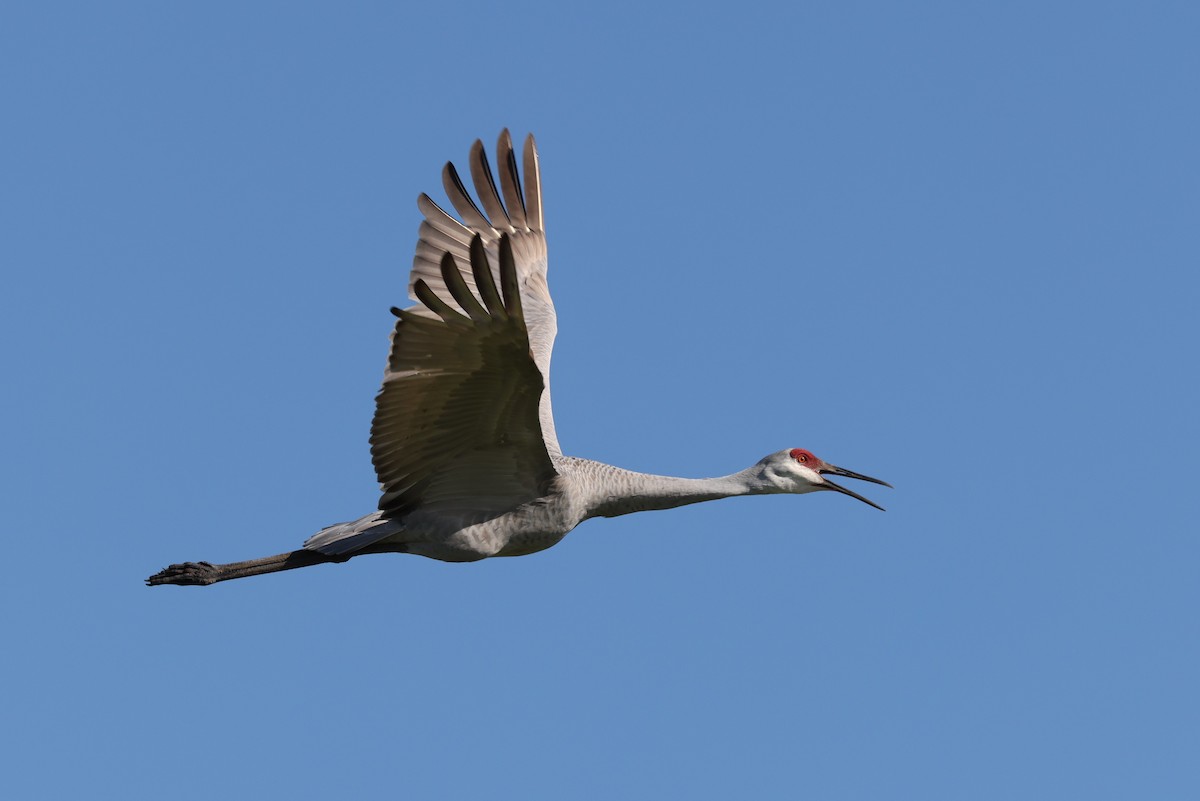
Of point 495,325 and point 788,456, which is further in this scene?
point 788,456

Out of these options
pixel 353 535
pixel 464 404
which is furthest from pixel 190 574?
pixel 464 404

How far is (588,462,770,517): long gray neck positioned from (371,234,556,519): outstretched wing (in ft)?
1.83

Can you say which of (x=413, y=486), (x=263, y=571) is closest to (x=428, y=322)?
(x=413, y=486)

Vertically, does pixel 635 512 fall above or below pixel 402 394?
below

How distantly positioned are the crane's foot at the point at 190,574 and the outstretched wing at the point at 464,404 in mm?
1453

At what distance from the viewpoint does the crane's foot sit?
10.1m

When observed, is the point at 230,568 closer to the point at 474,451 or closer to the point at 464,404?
the point at 474,451

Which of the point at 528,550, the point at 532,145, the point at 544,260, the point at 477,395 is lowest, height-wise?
the point at 528,550

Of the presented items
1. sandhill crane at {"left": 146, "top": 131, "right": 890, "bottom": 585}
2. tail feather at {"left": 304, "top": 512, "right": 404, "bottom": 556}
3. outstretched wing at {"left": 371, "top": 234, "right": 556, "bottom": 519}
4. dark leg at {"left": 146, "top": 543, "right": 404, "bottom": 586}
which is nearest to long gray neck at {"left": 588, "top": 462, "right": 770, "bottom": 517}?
sandhill crane at {"left": 146, "top": 131, "right": 890, "bottom": 585}

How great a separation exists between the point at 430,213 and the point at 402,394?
10.6 ft

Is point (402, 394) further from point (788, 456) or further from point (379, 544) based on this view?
point (788, 456)

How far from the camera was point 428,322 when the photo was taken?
27.0 ft

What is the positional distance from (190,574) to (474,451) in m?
2.36

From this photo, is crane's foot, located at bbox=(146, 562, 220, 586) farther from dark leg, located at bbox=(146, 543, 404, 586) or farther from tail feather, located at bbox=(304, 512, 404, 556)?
tail feather, located at bbox=(304, 512, 404, 556)
